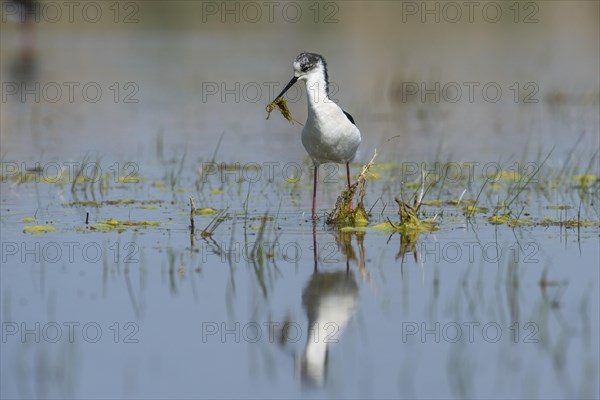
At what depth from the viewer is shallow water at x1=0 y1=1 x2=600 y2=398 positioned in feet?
18.1

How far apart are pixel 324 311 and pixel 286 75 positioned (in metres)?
14.8

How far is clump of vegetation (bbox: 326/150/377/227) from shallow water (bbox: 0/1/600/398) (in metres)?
0.16

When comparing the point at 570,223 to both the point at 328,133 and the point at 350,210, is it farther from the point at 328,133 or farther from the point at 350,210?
the point at 328,133

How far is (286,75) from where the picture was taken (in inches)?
827

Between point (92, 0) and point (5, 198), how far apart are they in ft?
85.8

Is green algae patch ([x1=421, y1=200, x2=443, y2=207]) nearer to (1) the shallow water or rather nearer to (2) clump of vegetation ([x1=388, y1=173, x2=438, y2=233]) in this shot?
(1) the shallow water

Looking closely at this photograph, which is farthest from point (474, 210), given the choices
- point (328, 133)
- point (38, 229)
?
point (38, 229)

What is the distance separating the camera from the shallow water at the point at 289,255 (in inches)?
217

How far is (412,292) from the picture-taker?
6867mm

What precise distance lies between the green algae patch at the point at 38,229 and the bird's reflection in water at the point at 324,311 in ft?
6.85

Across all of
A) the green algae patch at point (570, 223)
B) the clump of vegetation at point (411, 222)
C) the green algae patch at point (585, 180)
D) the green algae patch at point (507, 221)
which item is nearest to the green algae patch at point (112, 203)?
the clump of vegetation at point (411, 222)

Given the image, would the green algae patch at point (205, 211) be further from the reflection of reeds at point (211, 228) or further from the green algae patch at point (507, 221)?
the green algae patch at point (507, 221)

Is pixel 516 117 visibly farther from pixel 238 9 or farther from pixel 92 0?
pixel 92 0

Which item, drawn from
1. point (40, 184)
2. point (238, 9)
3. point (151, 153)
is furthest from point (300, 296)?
point (238, 9)
